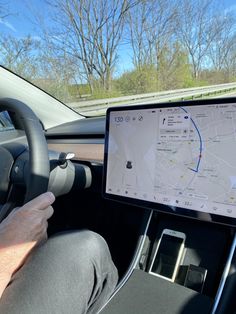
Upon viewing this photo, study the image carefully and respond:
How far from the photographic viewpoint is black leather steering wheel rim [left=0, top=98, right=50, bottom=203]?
145cm

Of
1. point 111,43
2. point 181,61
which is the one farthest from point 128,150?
point 111,43

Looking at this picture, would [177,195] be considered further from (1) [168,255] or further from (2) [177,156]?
(1) [168,255]

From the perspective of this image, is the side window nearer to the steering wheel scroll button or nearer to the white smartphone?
the steering wheel scroll button

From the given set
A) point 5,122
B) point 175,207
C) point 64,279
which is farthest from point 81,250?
point 5,122

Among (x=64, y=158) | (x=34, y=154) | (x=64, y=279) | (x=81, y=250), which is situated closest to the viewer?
(x=64, y=279)

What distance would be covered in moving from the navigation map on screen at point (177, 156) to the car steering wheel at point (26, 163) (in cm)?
30

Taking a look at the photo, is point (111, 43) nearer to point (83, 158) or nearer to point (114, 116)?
point (83, 158)

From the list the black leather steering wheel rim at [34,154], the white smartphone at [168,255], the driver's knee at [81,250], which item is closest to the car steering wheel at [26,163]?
the black leather steering wheel rim at [34,154]

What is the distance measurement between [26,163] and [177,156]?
783 millimetres

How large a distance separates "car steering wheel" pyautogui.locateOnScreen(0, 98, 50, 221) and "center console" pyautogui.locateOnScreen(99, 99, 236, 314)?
0.94ft

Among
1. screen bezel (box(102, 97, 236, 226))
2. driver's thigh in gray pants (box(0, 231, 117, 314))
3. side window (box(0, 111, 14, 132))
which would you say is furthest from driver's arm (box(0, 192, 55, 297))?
side window (box(0, 111, 14, 132))

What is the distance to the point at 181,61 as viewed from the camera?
3.03 metres

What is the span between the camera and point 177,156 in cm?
134

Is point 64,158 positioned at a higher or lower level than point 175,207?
higher
